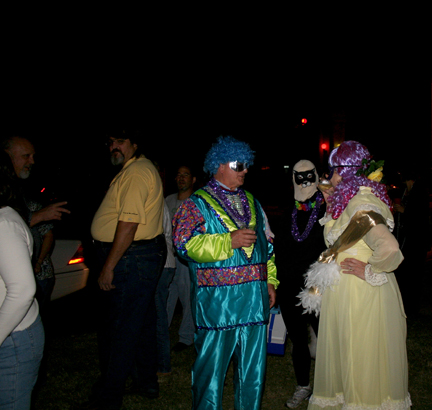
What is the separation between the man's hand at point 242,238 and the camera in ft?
8.96

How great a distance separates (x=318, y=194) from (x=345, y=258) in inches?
37.1

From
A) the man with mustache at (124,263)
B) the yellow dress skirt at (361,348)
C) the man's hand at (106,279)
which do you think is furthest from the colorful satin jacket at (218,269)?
the man's hand at (106,279)

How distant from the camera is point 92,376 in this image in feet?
13.0

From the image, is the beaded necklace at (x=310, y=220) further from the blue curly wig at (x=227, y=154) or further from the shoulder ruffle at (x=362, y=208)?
the blue curly wig at (x=227, y=154)

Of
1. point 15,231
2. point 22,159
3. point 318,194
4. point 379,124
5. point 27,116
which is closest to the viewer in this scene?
point 15,231

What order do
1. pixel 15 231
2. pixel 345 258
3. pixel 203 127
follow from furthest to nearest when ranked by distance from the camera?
pixel 203 127, pixel 345 258, pixel 15 231

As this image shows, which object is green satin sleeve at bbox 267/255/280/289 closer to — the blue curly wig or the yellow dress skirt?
the yellow dress skirt

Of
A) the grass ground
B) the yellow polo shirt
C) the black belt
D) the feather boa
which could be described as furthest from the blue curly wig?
the grass ground

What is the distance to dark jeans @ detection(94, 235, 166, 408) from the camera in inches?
124

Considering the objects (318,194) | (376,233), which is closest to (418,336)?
(318,194)

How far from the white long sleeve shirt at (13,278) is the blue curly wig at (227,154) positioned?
169cm

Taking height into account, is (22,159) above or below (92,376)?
above

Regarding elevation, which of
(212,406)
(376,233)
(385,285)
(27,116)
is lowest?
(212,406)

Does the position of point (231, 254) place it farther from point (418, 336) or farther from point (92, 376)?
point (418, 336)
